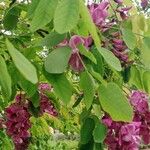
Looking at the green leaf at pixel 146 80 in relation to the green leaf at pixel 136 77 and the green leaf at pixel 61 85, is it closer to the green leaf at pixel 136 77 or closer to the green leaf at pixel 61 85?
the green leaf at pixel 136 77

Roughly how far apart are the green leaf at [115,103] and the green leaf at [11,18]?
1.74ft

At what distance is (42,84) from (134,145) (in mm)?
677

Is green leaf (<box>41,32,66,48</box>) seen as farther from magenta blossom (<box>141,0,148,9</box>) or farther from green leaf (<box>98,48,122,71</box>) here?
magenta blossom (<box>141,0,148,9</box>)

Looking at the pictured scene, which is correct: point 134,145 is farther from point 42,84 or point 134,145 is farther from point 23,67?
point 42,84

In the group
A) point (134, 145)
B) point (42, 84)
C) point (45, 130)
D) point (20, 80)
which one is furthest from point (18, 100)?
point (45, 130)

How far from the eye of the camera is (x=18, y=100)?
1.94 meters

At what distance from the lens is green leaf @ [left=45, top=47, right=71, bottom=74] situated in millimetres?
1152

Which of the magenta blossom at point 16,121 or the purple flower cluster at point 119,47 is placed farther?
the magenta blossom at point 16,121

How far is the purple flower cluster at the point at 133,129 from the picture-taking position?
131cm

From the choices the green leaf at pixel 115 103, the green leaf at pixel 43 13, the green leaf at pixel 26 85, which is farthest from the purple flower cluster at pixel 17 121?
the green leaf at pixel 43 13

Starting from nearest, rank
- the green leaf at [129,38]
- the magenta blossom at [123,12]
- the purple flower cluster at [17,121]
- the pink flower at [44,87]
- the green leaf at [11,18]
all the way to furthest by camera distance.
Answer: the green leaf at [129,38] < the magenta blossom at [123,12] < the green leaf at [11,18] < the purple flower cluster at [17,121] < the pink flower at [44,87]

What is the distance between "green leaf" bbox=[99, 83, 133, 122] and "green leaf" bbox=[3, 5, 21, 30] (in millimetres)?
529

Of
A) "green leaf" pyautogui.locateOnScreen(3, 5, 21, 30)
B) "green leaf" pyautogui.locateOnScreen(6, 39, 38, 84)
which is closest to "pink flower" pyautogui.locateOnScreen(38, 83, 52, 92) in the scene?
"green leaf" pyautogui.locateOnScreen(3, 5, 21, 30)

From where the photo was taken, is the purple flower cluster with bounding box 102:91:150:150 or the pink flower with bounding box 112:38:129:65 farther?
the pink flower with bounding box 112:38:129:65
